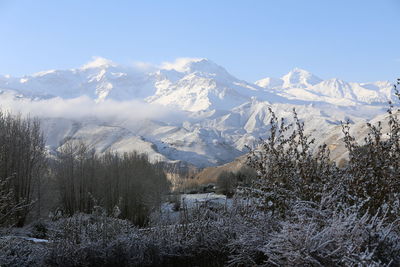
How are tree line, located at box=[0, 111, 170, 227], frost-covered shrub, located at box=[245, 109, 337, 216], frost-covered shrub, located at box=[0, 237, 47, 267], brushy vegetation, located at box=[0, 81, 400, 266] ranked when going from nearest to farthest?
brushy vegetation, located at box=[0, 81, 400, 266] → frost-covered shrub, located at box=[0, 237, 47, 267] → frost-covered shrub, located at box=[245, 109, 337, 216] → tree line, located at box=[0, 111, 170, 227]

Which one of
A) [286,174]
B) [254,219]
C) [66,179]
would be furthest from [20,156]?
[254,219]

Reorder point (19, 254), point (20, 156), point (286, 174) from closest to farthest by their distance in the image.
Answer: point (19, 254) → point (286, 174) → point (20, 156)

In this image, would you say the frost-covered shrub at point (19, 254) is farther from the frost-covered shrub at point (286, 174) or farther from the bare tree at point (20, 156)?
the bare tree at point (20, 156)

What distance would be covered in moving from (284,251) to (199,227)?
118 inches

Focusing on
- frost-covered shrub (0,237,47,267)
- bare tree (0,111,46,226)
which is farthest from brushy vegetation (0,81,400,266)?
bare tree (0,111,46,226)

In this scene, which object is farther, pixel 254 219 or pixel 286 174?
pixel 286 174

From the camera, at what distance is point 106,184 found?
23484 millimetres

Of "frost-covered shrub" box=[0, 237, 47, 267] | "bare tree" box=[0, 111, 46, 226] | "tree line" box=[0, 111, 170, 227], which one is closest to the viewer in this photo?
"frost-covered shrub" box=[0, 237, 47, 267]

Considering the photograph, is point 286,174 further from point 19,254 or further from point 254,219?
point 19,254

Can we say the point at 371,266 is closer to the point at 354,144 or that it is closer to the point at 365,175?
the point at 365,175

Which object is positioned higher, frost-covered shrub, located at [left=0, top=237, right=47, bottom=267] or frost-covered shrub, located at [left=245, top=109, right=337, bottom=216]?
frost-covered shrub, located at [left=245, top=109, right=337, bottom=216]

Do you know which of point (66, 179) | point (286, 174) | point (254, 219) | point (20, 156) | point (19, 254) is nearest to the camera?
point (254, 219)

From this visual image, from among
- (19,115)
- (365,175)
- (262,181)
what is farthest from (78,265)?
(19,115)

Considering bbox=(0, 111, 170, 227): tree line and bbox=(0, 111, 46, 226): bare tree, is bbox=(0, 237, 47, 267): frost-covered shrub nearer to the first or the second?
bbox=(0, 111, 170, 227): tree line
